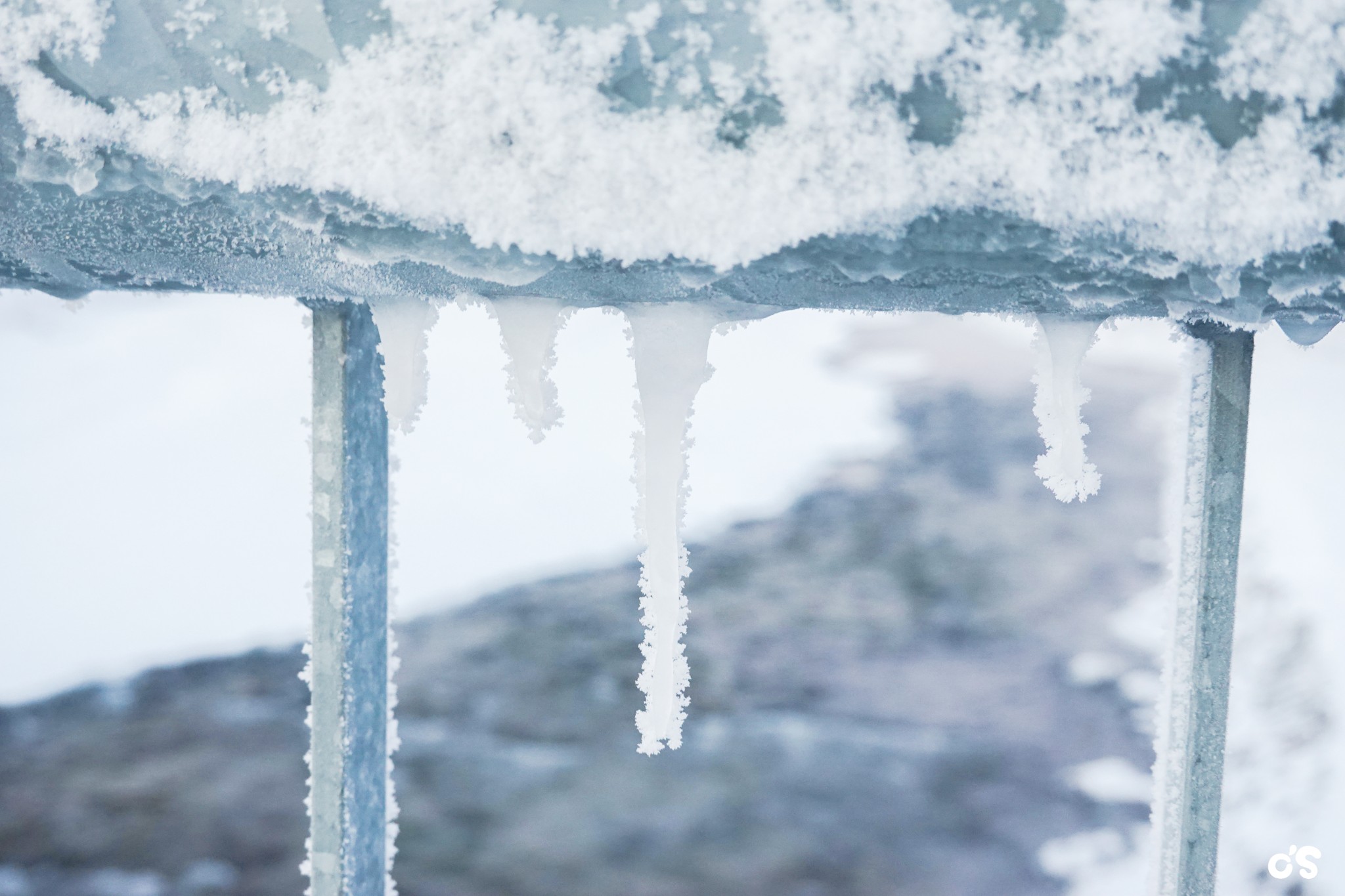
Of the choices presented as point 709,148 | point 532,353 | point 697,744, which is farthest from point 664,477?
point 697,744

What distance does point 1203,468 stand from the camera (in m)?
0.48

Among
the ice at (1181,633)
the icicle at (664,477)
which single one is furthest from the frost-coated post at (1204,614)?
the icicle at (664,477)

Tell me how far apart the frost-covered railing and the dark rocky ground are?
168 centimetres

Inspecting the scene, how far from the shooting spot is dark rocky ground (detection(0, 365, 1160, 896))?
1.82 metres

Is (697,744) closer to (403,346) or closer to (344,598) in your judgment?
(344,598)

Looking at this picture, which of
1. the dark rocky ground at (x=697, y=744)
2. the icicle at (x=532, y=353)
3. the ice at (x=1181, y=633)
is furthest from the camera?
the dark rocky ground at (x=697, y=744)

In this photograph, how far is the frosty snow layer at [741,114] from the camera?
0.26m

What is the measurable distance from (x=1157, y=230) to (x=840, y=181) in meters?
0.10

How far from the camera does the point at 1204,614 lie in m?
0.49

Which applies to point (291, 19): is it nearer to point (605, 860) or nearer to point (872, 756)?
point (605, 860)

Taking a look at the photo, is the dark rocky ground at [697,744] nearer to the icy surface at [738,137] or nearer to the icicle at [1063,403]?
the icicle at [1063,403]

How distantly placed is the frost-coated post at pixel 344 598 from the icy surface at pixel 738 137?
0.63 feet

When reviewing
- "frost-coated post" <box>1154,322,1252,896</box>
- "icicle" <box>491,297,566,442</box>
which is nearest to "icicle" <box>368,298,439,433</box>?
"icicle" <box>491,297,566,442</box>

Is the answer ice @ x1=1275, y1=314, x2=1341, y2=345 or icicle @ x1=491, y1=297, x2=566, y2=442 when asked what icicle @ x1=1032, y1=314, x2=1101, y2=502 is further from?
icicle @ x1=491, y1=297, x2=566, y2=442
